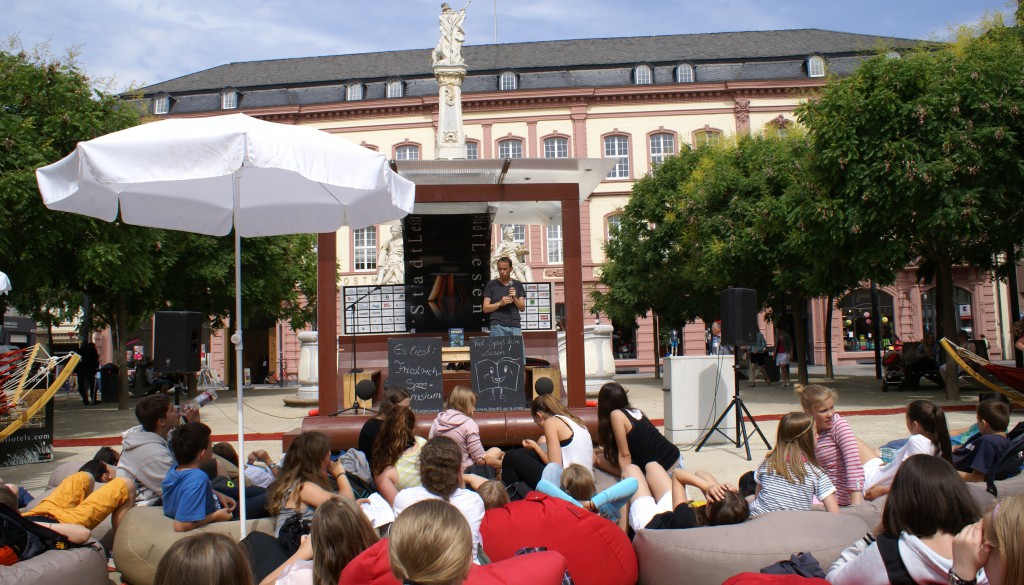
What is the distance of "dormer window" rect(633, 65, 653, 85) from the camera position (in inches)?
1679

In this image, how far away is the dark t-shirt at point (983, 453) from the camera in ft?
17.2

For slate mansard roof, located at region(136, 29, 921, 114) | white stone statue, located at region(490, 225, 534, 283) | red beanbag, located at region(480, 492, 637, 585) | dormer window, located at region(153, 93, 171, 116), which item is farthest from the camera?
dormer window, located at region(153, 93, 171, 116)

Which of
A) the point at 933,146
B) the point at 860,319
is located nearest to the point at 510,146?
the point at 860,319

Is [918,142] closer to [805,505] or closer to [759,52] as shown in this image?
[805,505]

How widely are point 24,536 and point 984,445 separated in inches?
216

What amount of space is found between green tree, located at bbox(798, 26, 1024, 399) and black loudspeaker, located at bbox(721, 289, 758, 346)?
722 centimetres

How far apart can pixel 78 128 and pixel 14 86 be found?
4.29 ft

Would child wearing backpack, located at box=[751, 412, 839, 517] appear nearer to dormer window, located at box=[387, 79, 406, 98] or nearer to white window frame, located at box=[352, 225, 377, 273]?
white window frame, located at box=[352, 225, 377, 273]

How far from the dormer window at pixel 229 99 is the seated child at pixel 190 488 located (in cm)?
4347

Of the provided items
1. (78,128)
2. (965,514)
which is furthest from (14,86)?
(965,514)

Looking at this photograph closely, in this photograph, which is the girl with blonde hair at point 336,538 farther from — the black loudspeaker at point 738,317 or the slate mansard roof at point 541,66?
the slate mansard roof at point 541,66

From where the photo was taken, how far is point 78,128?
51.0ft

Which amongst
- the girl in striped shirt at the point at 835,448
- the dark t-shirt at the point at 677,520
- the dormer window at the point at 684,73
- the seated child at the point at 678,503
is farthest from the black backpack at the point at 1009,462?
the dormer window at the point at 684,73

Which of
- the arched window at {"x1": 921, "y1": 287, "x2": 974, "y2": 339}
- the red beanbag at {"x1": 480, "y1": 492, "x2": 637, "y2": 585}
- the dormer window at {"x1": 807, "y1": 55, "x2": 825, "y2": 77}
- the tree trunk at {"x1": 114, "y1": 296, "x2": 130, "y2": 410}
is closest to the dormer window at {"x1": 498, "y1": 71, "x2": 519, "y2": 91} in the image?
the dormer window at {"x1": 807, "y1": 55, "x2": 825, "y2": 77}
